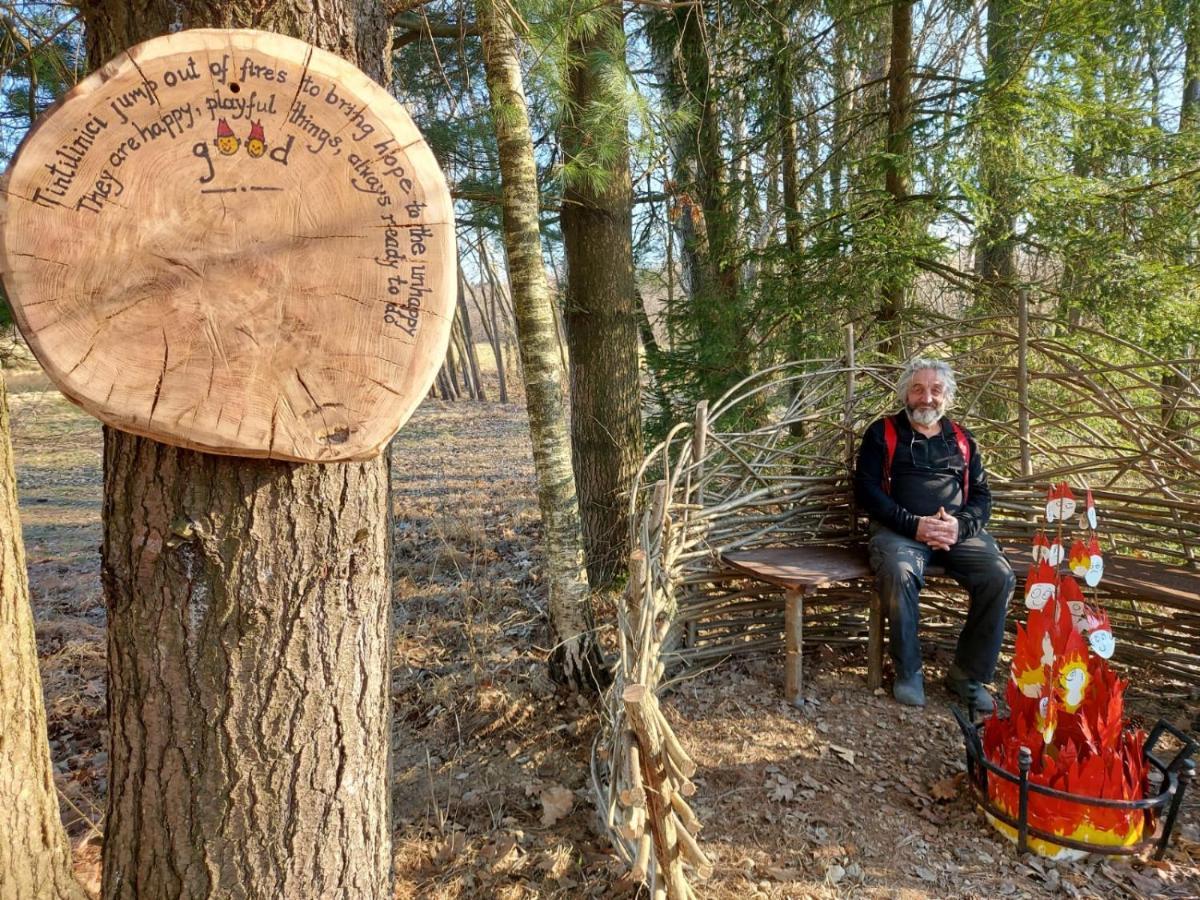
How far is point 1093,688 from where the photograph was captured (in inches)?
86.6

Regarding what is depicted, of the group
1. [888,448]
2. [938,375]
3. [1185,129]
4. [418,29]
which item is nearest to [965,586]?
[888,448]

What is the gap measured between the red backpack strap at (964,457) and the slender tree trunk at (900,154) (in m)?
1.46

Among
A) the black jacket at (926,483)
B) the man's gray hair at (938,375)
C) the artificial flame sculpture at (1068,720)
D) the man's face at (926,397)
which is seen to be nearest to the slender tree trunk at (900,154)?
the man's gray hair at (938,375)

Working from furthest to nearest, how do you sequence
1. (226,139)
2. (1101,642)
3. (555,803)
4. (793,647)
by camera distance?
(793,647)
(555,803)
(1101,642)
(226,139)

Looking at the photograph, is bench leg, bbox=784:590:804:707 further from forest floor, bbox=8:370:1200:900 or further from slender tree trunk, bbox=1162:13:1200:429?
slender tree trunk, bbox=1162:13:1200:429

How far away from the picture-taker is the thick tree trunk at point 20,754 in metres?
1.45

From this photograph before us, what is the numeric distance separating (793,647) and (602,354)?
6.90 feet

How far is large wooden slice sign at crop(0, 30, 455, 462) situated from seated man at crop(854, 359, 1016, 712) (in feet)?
8.55

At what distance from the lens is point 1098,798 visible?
2.11 m

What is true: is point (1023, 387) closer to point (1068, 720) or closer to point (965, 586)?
point (965, 586)

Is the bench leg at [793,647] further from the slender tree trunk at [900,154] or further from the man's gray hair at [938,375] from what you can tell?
the slender tree trunk at [900,154]

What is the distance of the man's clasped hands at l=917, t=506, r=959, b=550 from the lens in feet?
10.5

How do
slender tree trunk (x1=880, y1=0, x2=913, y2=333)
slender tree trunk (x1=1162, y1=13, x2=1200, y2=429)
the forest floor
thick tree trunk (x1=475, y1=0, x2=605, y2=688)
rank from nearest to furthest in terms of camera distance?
1. the forest floor
2. thick tree trunk (x1=475, y1=0, x2=605, y2=688)
3. slender tree trunk (x1=1162, y1=13, x2=1200, y2=429)
4. slender tree trunk (x1=880, y1=0, x2=913, y2=333)

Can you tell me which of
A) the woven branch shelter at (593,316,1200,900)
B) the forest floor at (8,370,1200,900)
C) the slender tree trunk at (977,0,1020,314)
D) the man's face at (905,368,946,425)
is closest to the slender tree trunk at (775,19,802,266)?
the woven branch shelter at (593,316,1200,900)
